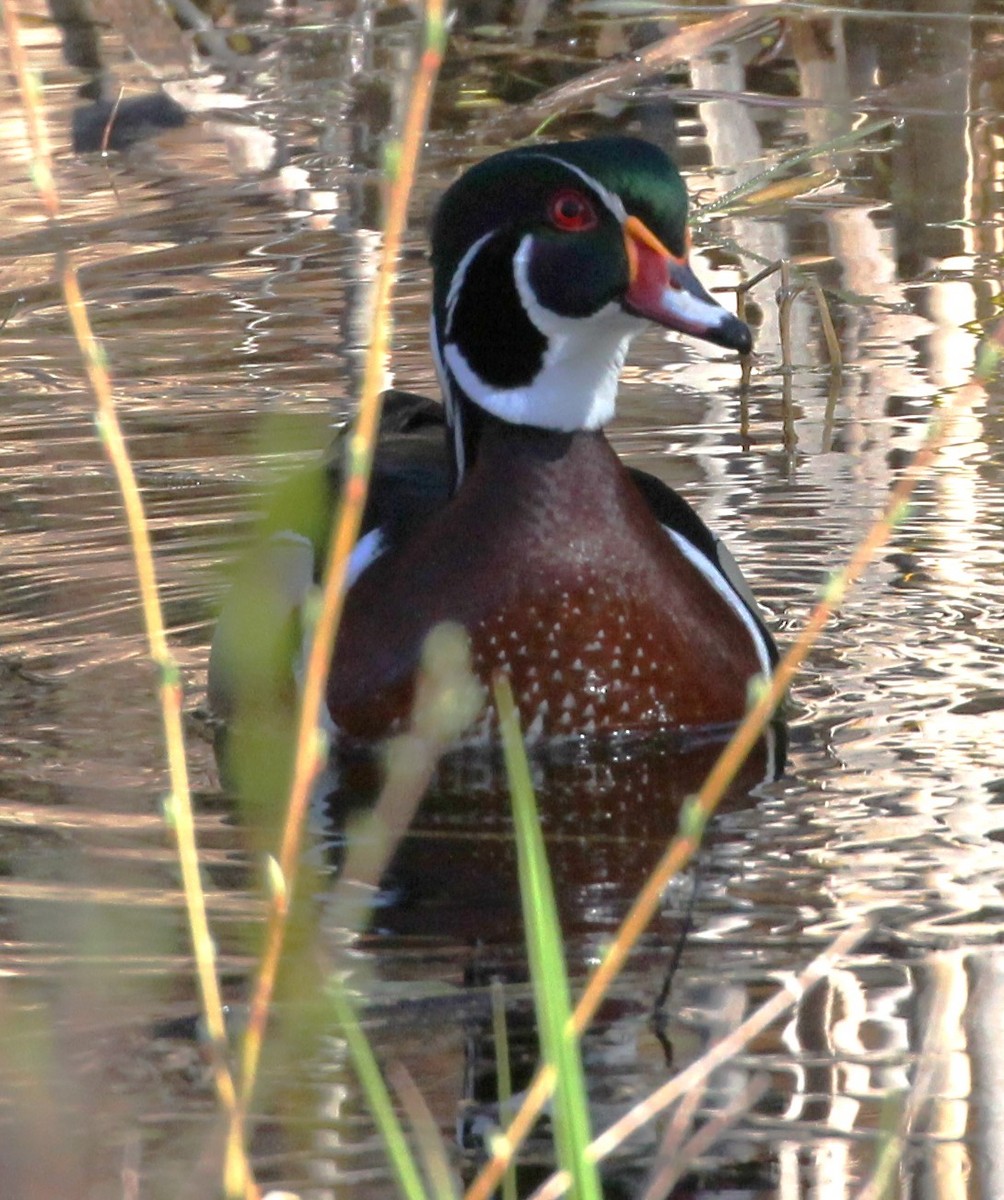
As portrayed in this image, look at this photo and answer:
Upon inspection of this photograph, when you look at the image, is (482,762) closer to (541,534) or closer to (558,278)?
(541,534)

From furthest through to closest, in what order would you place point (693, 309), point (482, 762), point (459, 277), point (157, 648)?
point (459, 277) < point (482, 762) < point (693, 309) < point (157, 648)

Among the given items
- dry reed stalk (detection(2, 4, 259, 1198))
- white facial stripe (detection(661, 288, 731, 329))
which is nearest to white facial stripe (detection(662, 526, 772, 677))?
white facial stripe (detection(661, 288, 731, 329))

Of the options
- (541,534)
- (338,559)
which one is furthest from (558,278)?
(338,559)

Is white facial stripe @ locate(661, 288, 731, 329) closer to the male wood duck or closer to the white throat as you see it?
the male wood duck

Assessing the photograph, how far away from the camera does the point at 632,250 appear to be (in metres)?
4.38

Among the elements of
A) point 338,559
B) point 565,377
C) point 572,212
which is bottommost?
point 565,377

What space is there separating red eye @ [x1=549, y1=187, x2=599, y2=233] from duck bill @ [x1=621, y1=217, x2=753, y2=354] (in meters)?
0.09

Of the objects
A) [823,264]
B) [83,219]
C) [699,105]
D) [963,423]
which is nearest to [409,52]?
[699,105]

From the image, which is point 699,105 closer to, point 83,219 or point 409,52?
point 409,52

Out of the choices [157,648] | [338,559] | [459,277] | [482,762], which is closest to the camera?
[338,559]

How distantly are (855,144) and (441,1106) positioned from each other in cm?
631

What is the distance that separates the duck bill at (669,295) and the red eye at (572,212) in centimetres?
9

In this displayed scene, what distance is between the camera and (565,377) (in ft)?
15.2

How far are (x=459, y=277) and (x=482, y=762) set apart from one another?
0.94m
